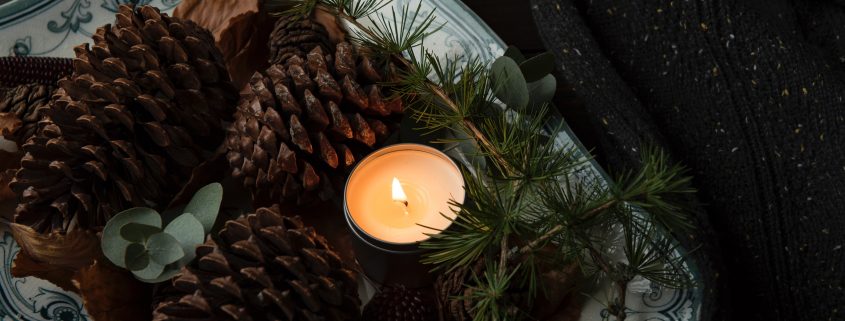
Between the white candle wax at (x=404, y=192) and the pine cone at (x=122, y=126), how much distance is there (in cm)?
9

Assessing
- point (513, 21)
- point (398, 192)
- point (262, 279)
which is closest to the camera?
point (262, 279)

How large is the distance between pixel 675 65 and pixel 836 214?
0.41 feet

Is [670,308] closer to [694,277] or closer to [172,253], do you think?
[694,277]

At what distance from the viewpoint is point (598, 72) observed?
0.45 metres

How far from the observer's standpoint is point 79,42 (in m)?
0.50

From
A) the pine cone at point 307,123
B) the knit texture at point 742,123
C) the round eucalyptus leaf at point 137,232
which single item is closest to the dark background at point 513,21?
the knit texture at point 742,123

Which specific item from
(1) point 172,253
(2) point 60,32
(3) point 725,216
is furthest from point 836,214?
(2) point 60,32

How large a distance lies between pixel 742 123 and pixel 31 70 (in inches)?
16.8

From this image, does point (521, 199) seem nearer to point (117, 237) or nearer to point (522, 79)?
point (522, 79)

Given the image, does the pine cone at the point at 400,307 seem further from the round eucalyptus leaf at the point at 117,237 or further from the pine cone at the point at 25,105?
the pine cone at the point at 25,105

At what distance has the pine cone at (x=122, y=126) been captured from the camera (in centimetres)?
37

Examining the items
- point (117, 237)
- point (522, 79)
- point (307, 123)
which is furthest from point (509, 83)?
point (117, 237)

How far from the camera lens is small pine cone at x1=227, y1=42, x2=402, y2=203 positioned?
0.37 metres

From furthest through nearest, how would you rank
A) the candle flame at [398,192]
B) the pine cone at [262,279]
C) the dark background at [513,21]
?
1. the dark background at [513,21]
2. the candle flame at [398,192]
3. the pine cone at [262,279]
